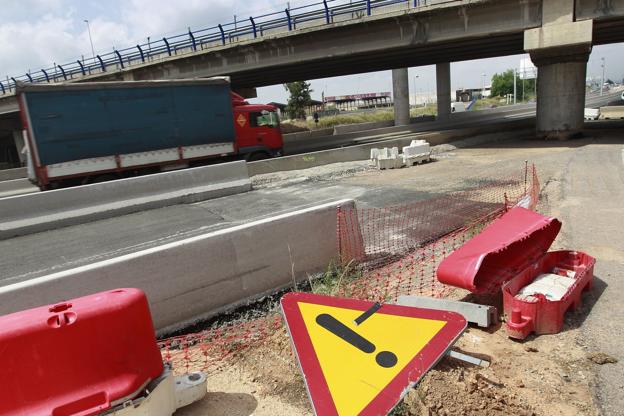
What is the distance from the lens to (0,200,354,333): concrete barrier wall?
14.2ft

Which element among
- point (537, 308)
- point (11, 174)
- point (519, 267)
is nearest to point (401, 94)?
point (11, 174)

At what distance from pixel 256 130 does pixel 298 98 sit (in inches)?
2009

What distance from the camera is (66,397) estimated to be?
2.69 meters

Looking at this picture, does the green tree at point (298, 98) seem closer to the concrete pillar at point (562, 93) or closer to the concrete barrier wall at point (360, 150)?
the concrete barrier wall at point (360, 150)

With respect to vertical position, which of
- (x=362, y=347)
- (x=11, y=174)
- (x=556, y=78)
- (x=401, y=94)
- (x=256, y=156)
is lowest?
(x=362, y=347)

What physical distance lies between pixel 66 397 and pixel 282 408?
1569 millimetres

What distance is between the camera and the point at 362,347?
3336 mm

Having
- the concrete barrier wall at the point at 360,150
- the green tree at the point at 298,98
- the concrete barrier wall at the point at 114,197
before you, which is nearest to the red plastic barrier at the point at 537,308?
the concrete barrier wall at the point at 114,197

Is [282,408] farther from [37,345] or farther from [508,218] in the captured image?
[508,218]

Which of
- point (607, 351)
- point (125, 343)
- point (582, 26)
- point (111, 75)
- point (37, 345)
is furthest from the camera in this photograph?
point (111, 75)

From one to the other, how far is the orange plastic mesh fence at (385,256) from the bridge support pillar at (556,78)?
1223 cm

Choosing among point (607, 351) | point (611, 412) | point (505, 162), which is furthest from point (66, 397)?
point (505, 162)

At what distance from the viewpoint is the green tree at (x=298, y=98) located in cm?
6962

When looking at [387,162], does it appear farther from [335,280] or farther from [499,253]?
[499,253]
